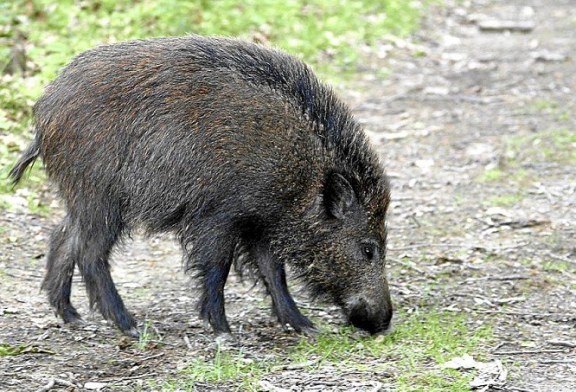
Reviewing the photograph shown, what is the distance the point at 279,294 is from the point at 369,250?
521mm

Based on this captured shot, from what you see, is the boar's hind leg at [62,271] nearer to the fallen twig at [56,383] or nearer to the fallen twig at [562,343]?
the fallen twig at [56,383]

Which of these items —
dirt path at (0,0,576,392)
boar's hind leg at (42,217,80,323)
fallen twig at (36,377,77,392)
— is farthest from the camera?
boar's hind leg at (42,217,80,323)

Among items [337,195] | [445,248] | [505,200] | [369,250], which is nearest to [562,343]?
[369,250]

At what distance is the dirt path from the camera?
15.6ft

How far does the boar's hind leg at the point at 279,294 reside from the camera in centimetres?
525

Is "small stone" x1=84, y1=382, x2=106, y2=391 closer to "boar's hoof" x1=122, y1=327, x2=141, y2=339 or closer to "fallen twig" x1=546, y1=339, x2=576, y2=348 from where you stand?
"boar's hoof" x1=122, y1=327, x2=141, y2=339

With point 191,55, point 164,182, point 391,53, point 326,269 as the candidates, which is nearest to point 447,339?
point 326,269

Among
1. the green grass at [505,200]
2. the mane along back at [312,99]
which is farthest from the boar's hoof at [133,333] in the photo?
the green grass at [505,200]

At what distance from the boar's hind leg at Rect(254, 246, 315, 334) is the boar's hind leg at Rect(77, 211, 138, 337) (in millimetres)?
715

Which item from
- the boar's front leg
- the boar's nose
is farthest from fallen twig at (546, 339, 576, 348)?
the boar's front leg

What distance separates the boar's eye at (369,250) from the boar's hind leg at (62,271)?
1.46 m

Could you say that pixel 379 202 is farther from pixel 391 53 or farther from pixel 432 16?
pixel 432 16

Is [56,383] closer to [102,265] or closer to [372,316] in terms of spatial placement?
[102,265]

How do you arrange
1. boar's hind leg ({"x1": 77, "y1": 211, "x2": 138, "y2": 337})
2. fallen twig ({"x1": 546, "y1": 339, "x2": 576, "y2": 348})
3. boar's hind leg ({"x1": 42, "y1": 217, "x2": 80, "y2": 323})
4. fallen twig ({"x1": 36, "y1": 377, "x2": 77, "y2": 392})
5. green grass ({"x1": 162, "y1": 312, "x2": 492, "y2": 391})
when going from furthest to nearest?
boar's hind leg ({"x1": 42, "y1": 217, "x2": 80, "y2": 323}) < boar's hind leg ({"x1": 77, "y1": 211, "x2": 138, "y2": 337}) < fallen twig ({"x1": 546, "y1": 339, "x2": 576, "y2": 348}) < green grass ({"x1": 162, "y1": 312, "x2": 492, "y2": 391}) < fallen twig ({"x1": 36, "y1": 377, "x2": 77, "y2": 392})
